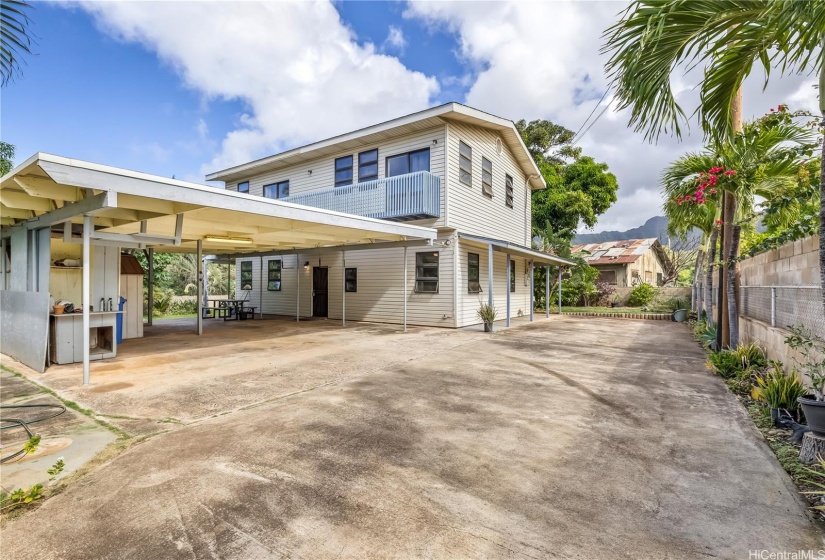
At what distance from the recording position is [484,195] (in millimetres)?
13789

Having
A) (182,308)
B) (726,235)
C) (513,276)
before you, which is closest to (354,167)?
(513,276)

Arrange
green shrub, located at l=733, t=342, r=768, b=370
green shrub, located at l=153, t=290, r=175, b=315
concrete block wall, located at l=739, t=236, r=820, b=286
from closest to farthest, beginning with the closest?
concrete block wall, located at l=739, t=236, r=820, b=286 → green shrub, located at l=733, t=342, r=768, b=370 → green shrub, located at l=153, t=290, r=175, b=315

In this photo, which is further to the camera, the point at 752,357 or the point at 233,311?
the point at 233,311

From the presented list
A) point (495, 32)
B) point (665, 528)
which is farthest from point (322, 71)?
point (665, 528)

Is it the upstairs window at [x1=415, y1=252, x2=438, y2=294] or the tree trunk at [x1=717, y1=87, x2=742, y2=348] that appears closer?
the tree trunk at [x1=717, y1=87, x2=742, y2=348]

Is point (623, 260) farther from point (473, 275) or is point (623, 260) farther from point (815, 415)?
point (815, 415)

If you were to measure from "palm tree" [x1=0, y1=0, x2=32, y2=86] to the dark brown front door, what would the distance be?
1197cm

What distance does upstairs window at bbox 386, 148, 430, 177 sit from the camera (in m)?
12.2

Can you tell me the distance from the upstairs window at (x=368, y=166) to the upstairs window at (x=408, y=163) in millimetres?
537

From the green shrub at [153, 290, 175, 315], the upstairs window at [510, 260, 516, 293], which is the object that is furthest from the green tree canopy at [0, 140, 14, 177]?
the upstairs window at [510, 260, 516, 293]

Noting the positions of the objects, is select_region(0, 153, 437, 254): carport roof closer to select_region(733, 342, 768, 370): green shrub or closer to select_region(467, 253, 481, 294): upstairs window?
select_region(467, 253, 481, 294): upstairs window

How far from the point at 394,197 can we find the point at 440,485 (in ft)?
33.3

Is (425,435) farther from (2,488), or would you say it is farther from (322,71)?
(322,71)

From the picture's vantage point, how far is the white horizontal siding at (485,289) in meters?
12.3
